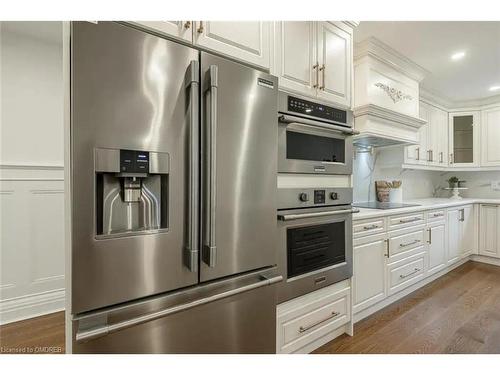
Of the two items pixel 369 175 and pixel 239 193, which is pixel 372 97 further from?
pixel 239 193

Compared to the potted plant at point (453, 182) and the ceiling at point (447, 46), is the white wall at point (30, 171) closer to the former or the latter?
the ceiling at point (447, 46)

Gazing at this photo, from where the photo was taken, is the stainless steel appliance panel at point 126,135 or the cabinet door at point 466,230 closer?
the stainless steel appliance panel at point 126,135

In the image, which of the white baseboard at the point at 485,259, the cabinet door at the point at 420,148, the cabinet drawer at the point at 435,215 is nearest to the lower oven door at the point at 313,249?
the cabinet drawer at the point at 435,215

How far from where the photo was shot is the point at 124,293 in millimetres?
928

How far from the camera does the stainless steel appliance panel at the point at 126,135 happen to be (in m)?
0.85

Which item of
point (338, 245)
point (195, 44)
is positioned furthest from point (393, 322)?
point (195, 44)

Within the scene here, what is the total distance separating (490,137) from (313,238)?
391 cm

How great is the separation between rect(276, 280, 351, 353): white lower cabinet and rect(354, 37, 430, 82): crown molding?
201 cm

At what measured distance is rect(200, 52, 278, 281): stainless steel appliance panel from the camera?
41.6 inches

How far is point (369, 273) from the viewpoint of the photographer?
2027 millimetres

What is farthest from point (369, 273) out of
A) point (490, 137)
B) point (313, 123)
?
point (490, 137)

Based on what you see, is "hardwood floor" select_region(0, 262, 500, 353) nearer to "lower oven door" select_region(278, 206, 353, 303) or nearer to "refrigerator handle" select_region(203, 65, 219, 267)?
"lower oven door" select_region(278, 206, 353, 303)

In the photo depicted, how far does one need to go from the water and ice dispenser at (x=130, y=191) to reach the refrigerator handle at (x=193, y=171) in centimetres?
9
